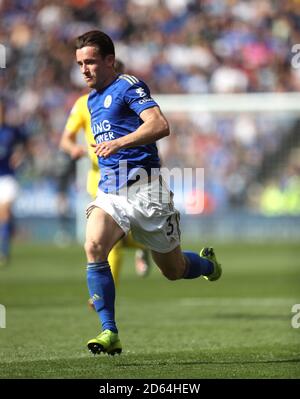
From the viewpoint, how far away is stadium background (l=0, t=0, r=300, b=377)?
73.5ft

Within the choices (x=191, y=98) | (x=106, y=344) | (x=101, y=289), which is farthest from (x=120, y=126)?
(x=191, y=98)

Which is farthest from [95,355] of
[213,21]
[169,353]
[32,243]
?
[213,21]

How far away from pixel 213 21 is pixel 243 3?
0.93 m

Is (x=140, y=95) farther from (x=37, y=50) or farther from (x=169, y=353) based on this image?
(x=37, y=50)

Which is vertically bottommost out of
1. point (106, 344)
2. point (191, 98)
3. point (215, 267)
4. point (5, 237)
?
point (106, 344)

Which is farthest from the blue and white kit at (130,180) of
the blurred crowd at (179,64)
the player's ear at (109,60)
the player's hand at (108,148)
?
the blurred crowd at (179,64)

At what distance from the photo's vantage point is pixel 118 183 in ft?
22.8

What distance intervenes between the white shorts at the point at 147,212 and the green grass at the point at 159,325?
85 cm

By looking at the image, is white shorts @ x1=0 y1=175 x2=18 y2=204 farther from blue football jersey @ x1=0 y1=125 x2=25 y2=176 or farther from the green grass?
the green grass

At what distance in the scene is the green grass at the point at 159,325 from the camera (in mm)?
6309

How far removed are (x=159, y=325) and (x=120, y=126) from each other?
2.89m

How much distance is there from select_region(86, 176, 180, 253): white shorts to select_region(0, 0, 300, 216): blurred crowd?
14.6 meters

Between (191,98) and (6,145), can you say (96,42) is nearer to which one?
(6,145)

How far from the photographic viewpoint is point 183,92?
24.0 m
